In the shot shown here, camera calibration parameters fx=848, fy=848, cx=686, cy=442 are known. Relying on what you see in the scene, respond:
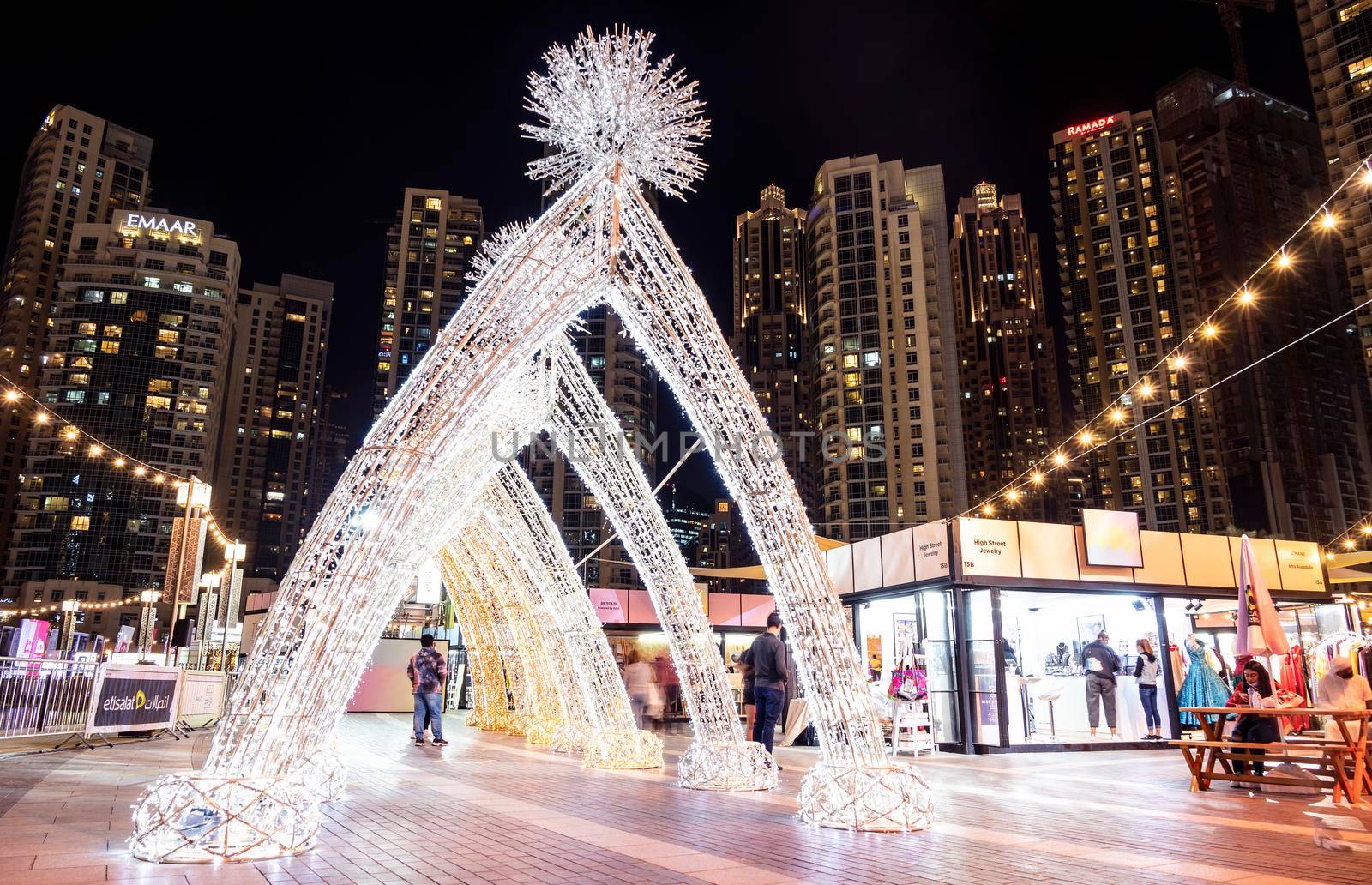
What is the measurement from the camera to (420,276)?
94.2 metres

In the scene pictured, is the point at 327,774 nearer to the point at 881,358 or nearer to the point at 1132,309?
the point at 881,358

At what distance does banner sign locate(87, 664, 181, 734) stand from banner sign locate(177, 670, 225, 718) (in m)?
0.54

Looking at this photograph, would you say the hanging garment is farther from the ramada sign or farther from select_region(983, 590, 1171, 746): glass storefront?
the ramada sign

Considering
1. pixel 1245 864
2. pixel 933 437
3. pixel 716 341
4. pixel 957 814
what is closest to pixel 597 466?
pixel 716 341

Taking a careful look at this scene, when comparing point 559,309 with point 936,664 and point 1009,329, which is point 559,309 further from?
point 1009,329

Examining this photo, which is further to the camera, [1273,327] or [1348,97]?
[1273,327]

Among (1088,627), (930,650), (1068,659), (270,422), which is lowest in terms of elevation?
(1068,659)

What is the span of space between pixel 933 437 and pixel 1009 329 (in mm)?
69124

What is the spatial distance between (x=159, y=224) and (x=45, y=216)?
18176 millimetres

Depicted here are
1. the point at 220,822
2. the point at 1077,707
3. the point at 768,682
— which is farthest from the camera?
the point at 1077,707

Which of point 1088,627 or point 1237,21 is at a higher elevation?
point 1237,21

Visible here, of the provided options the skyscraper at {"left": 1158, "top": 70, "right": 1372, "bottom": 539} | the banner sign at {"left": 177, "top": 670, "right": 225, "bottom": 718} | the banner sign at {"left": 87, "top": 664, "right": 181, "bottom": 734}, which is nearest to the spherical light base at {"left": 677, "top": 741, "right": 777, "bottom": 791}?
the banner sign at {"left": 87, "top": 664, "right": 181, "bottom": 734}

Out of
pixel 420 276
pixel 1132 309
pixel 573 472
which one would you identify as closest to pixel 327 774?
pixel 573 472

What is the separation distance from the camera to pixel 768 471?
7121mm
